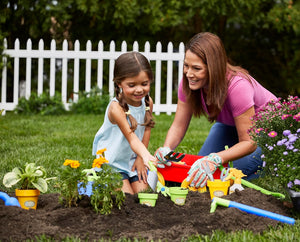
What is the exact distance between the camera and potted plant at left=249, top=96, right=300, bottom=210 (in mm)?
2287

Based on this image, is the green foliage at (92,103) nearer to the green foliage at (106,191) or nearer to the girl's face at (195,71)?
the girl's face at (195,71)

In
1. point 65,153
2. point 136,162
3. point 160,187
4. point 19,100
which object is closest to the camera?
point 160,187

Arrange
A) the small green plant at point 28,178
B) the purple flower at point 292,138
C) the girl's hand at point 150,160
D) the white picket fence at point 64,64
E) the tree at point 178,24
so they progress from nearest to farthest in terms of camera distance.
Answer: the purple flower at point 292,138, the small green plant at point 28,178, the girl's hand at point 150,160, the white picket fence at point 64,64, the tree at point 178,24

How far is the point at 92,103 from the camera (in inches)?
287

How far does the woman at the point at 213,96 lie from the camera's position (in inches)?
A: 114

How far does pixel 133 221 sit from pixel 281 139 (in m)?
0.90

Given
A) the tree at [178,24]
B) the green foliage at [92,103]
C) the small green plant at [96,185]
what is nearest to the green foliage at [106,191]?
the small green plant at [96,185]

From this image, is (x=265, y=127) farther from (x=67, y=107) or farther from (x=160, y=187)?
(x=67, y=107)

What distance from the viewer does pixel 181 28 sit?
9.64 m

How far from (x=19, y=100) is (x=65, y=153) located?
3.67 metres

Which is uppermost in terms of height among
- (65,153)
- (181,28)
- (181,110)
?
(181,28)

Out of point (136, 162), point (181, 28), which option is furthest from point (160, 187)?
point (181, 28)

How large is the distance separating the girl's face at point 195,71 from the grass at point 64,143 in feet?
2.75

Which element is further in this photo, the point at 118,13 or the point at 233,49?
the point at 233,49
